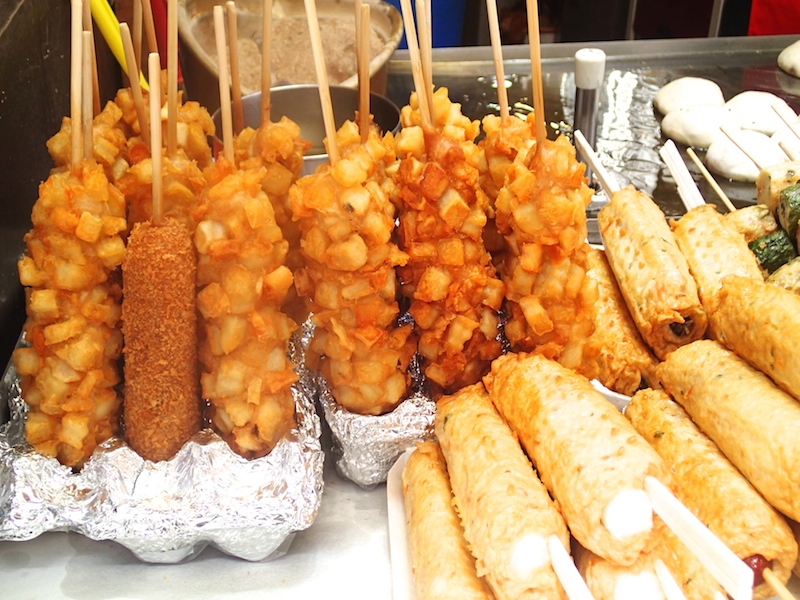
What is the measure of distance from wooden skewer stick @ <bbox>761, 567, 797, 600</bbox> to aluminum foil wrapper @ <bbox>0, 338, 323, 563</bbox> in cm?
113

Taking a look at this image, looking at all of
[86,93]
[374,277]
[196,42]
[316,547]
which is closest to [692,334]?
[374,277]

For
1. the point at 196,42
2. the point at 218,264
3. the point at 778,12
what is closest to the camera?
the point at 218,264

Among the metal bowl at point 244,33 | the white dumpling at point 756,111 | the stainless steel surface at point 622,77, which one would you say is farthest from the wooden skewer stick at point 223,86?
the white dumpling at point 756,111

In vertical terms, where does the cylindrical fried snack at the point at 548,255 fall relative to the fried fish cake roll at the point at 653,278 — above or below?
above

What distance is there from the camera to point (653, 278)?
2.53m

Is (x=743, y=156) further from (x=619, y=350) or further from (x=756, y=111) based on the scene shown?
(x=619, y=350)

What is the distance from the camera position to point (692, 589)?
179 cm

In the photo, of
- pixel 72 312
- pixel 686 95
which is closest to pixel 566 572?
pixel 72 312

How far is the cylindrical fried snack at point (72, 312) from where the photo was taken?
1.92 meters

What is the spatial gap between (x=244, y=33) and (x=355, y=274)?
3.16 m

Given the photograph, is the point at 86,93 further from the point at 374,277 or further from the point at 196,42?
the point at 196,42

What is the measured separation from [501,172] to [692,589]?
1.23 meters

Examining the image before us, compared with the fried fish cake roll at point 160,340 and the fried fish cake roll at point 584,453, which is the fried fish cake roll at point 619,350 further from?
the fried fish cake roll at point 160,340

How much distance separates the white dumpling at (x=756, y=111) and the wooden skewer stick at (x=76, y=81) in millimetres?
3732
